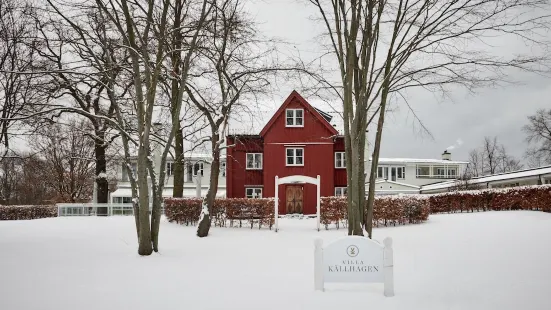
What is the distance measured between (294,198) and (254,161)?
13.1 feet

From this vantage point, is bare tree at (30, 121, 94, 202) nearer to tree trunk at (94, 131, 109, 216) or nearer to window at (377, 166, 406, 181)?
tree trunk at (94, 131, 109, 216)

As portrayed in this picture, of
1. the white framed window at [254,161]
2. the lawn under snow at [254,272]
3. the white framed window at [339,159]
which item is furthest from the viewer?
the white framed window at [254,161]

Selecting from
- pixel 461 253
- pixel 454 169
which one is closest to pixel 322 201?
pixel 461 253

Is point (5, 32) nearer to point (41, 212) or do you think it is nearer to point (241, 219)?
point (241, 219)

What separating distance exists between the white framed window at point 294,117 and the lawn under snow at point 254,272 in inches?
542

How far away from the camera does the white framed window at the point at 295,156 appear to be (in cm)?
2973

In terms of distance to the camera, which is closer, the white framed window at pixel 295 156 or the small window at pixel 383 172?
the white framed window at pixel 295 156

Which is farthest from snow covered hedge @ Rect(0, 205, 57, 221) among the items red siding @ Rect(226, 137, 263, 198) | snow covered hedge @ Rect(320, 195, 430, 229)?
snow covered hedge @ Rect(320, 195, 430, 229)

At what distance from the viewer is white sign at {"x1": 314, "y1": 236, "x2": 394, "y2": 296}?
726 cm

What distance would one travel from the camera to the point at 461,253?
11852 mm

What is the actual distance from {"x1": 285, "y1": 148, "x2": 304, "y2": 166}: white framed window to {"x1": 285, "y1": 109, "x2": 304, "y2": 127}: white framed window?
5.69 ft

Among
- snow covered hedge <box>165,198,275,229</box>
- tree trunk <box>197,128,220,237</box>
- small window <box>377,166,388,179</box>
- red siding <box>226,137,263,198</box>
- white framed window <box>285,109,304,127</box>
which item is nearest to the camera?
tree trunk <box>197,128,220,237</box>

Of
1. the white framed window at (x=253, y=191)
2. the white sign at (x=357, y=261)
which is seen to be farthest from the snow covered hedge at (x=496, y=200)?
the white sign at (x=357, y=261)

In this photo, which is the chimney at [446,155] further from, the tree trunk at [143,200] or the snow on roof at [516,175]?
the tree trunk at [143,200]
